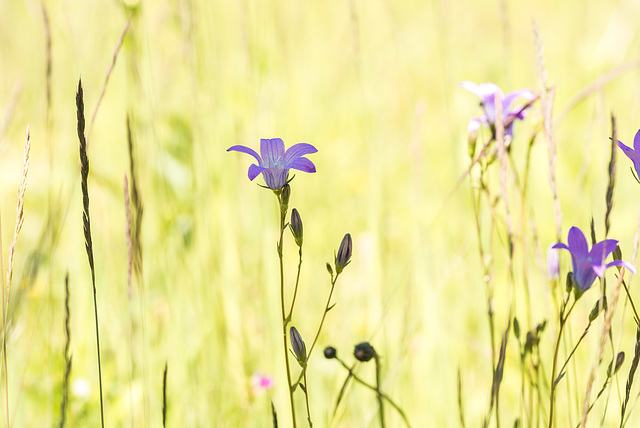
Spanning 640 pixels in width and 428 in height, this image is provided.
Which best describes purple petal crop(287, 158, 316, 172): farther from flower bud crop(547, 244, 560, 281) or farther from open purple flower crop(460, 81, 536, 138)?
flower bud crop(547, 244, 560, 281)

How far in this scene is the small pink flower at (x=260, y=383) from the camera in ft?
4.04

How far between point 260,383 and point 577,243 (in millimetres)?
771

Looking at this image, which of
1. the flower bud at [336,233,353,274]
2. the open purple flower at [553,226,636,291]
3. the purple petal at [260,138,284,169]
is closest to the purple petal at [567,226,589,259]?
the open purple flower at [553,226,636,291]

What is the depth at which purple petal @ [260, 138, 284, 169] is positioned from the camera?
782 mm

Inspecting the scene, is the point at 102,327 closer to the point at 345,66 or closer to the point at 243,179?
the point at 243,179

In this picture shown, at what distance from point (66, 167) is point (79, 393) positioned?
31.0 inches

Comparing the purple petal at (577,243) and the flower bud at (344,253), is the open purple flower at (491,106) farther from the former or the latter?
the flower bud at (344,253)

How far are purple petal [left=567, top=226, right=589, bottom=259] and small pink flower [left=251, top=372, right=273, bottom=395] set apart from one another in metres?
0.72

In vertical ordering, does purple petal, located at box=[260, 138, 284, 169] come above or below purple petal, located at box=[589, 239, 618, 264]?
above

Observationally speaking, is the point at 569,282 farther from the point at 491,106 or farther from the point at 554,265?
the point at 491,106

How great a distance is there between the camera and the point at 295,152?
78 centimetres

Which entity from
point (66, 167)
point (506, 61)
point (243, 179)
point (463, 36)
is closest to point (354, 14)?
point (506, 61)

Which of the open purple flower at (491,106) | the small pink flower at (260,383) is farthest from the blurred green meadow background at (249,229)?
the open purple flower at (491,106)

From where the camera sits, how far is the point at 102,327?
1.57 metres
